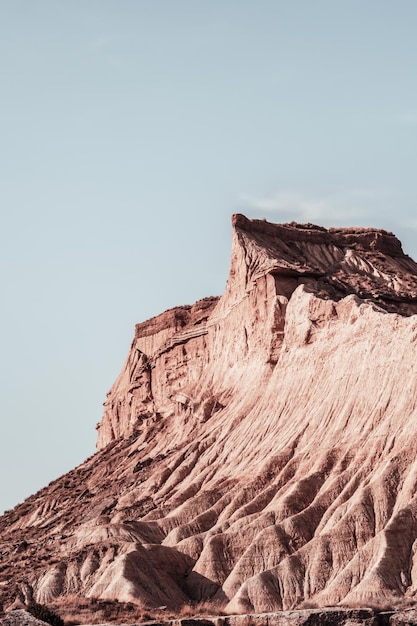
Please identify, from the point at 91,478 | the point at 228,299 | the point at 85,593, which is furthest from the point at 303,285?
the point at 85,593

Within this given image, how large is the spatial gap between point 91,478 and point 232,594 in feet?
110

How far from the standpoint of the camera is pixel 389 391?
3243 inches

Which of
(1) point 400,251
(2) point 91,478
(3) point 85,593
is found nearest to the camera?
(3) point 85,593

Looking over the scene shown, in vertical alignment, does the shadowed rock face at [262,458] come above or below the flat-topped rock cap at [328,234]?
below

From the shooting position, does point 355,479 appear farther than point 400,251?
No

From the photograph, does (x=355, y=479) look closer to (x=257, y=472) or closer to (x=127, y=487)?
(x=257, y=472)

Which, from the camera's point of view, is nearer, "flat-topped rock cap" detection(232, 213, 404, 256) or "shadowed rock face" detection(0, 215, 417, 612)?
"shadowed rock face" detection(0, 215, 417, 612)

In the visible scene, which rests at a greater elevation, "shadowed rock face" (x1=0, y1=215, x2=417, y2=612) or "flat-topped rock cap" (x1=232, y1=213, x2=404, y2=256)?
"flat-topped rock cap" (x1=232, y1=213, x2=404, y2=256)

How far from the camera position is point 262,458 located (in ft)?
284

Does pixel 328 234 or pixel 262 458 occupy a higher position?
pixel 328 234

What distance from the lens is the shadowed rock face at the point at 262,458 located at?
242ft

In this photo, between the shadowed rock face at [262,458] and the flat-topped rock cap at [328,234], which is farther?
the flat-topped rock cap at [328,234]

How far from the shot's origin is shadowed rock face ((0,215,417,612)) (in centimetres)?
7369

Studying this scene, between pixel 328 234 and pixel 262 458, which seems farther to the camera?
pixel 328 234
